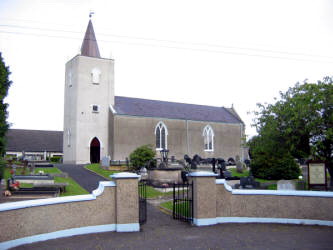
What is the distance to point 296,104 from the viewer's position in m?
16.6

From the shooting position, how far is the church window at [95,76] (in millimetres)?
38594

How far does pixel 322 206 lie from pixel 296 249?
383 centimetres

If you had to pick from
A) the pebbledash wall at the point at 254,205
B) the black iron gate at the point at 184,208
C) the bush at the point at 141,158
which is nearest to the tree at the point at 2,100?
the bush at the point at 141,158

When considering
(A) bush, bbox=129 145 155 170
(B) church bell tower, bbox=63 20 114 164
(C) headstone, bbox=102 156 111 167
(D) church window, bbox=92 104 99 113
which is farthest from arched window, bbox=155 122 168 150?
(A) bush, bbox=129 145 155 170

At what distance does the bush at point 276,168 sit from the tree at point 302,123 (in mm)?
5851

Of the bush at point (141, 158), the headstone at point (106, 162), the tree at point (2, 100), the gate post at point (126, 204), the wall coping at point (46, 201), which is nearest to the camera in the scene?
the wall coping at point (46, 201)

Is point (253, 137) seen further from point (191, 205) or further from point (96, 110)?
point (96, 110)

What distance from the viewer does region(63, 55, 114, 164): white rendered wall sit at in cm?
3725

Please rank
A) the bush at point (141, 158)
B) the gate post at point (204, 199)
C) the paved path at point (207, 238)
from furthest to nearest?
1. the bush at point (141, 158)
2. the gate post at point (204, 199)
3. the paved path at point (207, 238)

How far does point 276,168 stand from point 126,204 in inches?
637

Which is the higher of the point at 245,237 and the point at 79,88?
the point at 79,88

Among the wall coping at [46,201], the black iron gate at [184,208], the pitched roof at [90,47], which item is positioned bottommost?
the black iron gate at [184,208]

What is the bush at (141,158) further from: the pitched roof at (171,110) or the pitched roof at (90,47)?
the pitched roof at (90,47)

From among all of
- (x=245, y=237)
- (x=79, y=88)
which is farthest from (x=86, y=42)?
(x=245, y=237)
